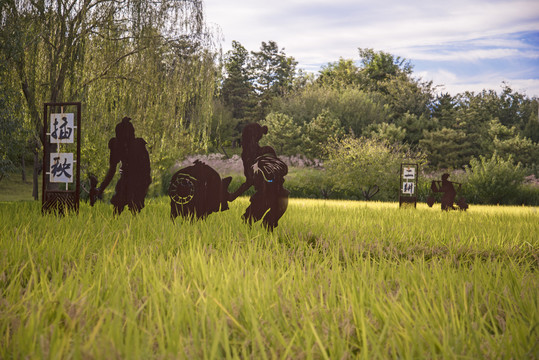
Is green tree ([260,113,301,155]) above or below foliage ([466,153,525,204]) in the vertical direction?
above

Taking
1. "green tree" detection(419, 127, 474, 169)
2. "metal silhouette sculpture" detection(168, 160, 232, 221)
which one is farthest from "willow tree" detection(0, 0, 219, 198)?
"green tree" detection(419, 127, 474, 169)

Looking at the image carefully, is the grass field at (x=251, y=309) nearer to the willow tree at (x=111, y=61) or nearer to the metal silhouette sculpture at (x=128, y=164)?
the metal silhouette sculpture at (x=128, y=164)

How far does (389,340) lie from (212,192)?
4451 mm

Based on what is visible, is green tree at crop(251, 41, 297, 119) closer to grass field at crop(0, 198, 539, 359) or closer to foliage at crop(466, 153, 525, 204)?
foliage at crop(466, 153, 525, 204)

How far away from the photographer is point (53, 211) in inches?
266

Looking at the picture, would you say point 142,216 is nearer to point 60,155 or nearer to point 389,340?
point 60,155

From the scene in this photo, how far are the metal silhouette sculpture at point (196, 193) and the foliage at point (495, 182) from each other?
17.0m

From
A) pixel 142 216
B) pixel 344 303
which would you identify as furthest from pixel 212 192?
pixel 344 303

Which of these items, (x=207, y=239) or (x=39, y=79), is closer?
(x=207, y=239)

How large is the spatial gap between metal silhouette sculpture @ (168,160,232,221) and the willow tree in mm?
3863

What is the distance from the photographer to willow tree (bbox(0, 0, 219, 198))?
8438 mm

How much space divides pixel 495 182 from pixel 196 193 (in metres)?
18.0

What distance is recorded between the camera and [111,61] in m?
9.31

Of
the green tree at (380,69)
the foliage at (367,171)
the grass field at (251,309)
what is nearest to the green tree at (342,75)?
the green tree at (380,69)
